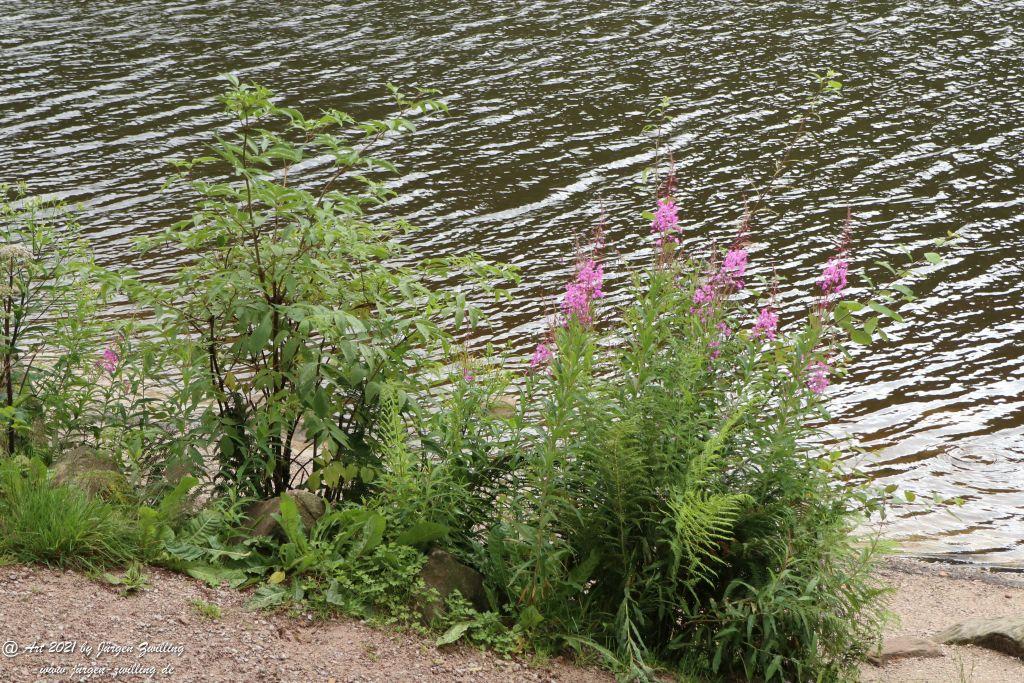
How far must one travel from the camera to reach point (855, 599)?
16.6 feet

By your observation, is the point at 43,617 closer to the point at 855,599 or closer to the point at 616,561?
the point at 616,561

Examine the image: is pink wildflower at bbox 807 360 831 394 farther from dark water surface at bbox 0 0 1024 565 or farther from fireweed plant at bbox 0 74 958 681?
dark water surface at bbox 0 0 1024 565

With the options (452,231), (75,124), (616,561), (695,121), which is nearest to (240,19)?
(75,124)

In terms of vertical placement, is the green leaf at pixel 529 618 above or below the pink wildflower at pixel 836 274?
below

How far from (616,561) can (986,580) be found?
3502 mm

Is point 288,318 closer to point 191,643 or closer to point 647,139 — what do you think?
point 191,643

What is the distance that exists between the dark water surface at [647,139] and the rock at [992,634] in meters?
1.13

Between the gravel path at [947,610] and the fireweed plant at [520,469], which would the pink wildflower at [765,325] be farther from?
the gravel path at [947,610]

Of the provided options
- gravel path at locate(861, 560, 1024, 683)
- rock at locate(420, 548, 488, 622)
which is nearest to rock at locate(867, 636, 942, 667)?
gravel path at locate(861, 560, 1024, 683)

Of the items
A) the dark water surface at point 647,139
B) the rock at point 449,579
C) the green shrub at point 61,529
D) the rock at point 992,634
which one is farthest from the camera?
the dark water surface at point 647,139

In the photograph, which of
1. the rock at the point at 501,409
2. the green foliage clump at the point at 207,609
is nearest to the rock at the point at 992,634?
the rock at the point at 501,409

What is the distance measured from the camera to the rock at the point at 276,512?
547 centimetres

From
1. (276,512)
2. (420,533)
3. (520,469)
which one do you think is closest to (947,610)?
(520,469)

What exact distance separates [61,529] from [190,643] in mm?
926
